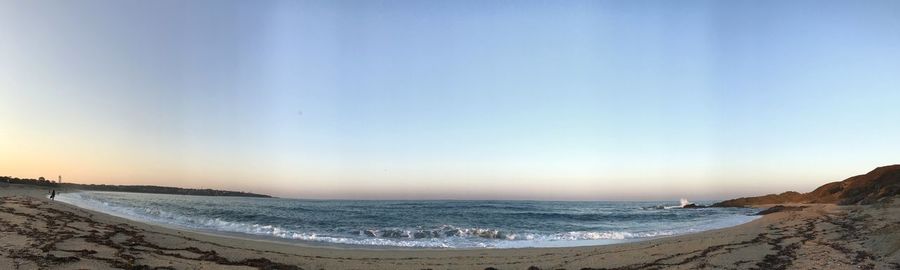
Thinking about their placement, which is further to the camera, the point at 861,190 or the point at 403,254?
the point at 861,190

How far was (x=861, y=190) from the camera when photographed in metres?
41.2

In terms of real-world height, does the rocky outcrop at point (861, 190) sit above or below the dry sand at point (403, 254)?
above

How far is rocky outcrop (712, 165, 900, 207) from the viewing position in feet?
111

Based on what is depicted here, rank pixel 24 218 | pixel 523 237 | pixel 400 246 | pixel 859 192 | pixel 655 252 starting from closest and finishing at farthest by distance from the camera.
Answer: pixel 655 252 < pixel 24 218 < pixel 400 246 < pixel 523 237 < pixel 859 192

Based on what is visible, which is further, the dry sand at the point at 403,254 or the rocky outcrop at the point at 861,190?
the rocky outcrop at the point at 861,190

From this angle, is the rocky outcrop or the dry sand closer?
the dry sand

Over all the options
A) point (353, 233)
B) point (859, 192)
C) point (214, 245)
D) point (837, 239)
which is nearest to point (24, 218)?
point (214, 245)

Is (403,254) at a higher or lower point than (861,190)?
lower

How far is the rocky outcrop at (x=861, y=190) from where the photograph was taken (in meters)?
33.9

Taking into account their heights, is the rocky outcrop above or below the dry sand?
above

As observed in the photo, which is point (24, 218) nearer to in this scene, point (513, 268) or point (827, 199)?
point (513, 268)

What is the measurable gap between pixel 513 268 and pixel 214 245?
9245 mm

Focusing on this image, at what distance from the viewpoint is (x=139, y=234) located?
1562 cm

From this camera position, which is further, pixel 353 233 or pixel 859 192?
pixel 859 192
